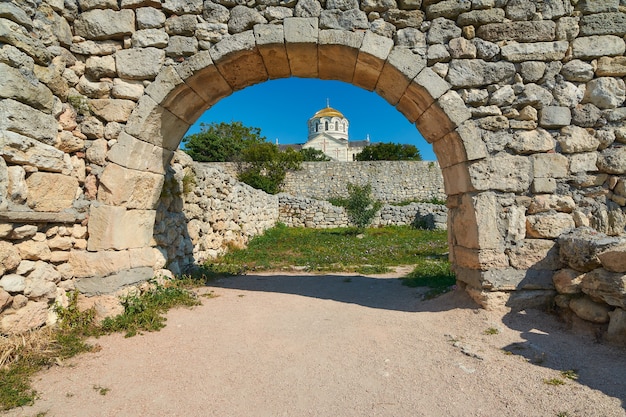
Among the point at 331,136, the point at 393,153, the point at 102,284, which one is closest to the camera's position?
the point at 102,284

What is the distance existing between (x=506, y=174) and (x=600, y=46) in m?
1.87

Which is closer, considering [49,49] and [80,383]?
[80,383]

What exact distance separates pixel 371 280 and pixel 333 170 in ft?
62.4

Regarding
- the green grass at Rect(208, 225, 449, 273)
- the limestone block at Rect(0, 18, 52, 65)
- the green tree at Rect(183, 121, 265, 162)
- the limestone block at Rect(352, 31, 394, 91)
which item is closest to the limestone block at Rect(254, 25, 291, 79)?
the limestone block at Rect(352, 31, 394, 91)

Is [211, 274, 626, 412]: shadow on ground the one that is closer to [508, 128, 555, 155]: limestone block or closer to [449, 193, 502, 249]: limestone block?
[449, 193, 502, 249]: limestone block

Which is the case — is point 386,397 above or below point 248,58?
below

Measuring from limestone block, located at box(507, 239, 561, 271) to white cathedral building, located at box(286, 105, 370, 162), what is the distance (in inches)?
1865

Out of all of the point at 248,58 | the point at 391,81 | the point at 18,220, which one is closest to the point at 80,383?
the point at 18,220

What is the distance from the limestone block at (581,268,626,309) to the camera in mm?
3082

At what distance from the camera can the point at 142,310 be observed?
4.06 m

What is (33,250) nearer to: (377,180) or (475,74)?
(475,74)

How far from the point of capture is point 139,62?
166 inches

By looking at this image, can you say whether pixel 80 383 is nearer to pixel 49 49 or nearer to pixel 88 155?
pixel 88 155

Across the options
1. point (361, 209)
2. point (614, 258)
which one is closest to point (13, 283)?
point (614, 258)
